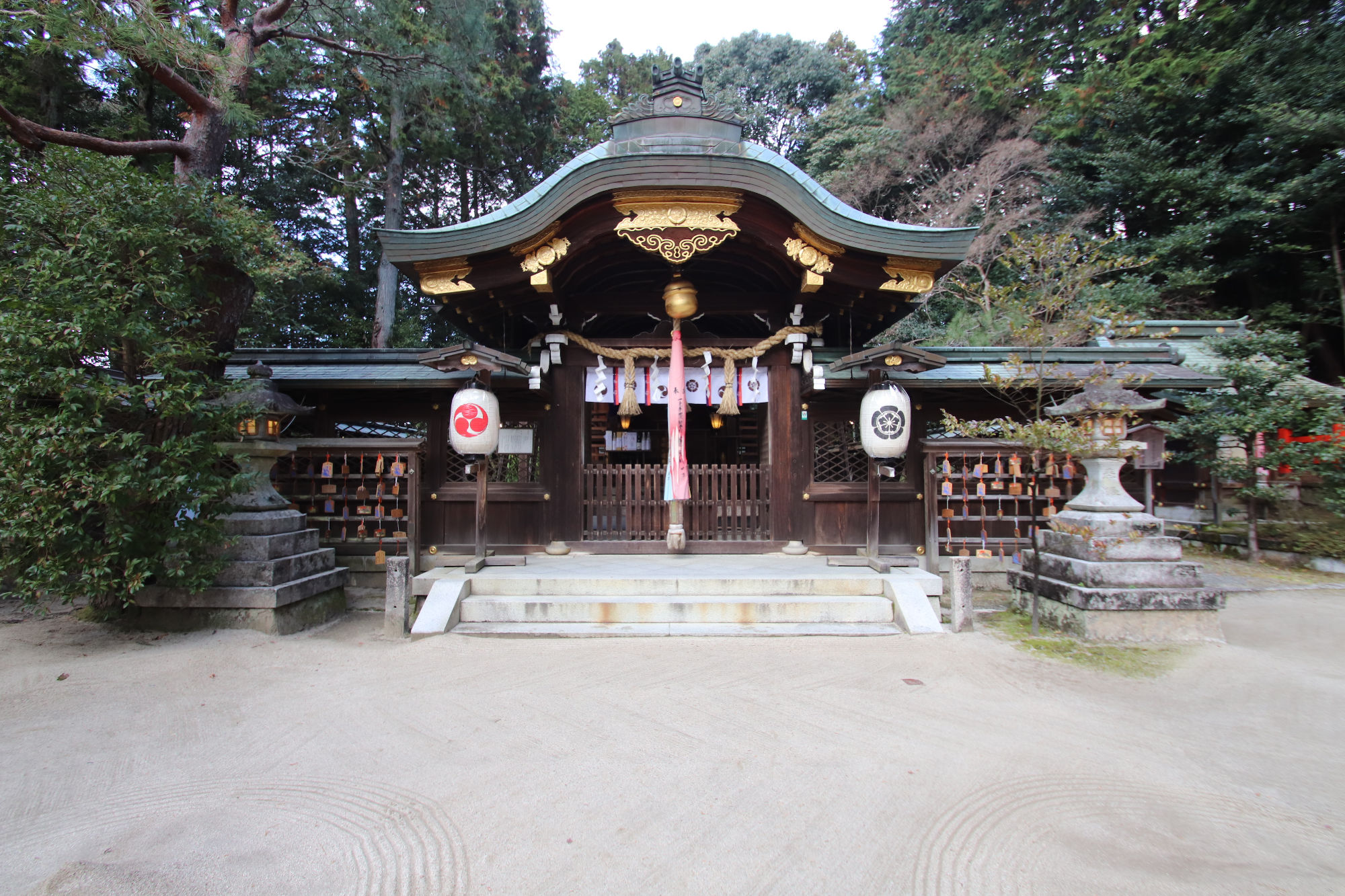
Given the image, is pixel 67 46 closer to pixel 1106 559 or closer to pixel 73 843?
pixel 73 843

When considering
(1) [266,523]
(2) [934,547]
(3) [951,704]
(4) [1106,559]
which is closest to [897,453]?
(2) [934,547]

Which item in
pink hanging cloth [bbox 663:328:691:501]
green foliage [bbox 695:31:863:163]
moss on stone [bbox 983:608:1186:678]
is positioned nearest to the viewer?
moss on stone [bbox 983:608:1186:678]

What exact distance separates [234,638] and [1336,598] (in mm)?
11547

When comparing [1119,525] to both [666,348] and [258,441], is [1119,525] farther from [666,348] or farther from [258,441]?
[258,441]

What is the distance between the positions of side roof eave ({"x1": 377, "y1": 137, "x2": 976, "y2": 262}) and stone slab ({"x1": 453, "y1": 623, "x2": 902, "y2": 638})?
4121 mm

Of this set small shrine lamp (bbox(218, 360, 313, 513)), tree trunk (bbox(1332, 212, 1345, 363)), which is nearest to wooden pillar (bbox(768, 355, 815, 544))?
small shrine lamp (bbox(218, 360, 313, 513))

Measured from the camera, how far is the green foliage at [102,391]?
437 centimetres

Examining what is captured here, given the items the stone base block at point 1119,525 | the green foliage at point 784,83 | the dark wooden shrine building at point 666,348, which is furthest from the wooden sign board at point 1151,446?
the green foliage at point 784,83

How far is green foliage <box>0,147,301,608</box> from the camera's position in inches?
172

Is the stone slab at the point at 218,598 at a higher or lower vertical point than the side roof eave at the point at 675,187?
lower

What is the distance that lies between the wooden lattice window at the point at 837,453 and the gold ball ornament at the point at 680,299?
2222mm

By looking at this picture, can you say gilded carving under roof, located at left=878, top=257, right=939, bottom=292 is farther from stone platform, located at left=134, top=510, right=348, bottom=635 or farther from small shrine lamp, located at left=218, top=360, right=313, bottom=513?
stone platform, located at left=134, top=510, right=348, bottom=635

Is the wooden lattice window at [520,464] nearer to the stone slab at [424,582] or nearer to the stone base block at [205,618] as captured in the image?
the stone slab at [424,582]

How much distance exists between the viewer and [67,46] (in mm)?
6375
